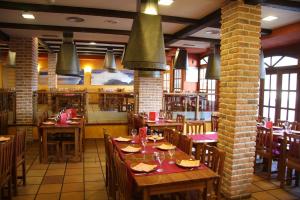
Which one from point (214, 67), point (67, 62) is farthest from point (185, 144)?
point (67, 62)

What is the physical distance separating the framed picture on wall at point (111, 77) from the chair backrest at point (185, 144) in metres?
10.8

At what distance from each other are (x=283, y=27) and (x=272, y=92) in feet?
8.74

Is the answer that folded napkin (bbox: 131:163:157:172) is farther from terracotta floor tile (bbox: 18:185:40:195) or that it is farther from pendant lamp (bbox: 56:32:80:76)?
pendant lamp (bbox: 56:32:80:76)

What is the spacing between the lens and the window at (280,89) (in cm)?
662

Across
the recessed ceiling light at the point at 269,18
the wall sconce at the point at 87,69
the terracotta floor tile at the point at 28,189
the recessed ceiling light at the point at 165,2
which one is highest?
the recessed ceiling light at the point at 165,2

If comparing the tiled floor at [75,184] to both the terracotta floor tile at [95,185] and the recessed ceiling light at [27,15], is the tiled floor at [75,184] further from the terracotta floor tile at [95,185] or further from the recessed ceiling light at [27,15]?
the recessed ceiling light at [27,15]

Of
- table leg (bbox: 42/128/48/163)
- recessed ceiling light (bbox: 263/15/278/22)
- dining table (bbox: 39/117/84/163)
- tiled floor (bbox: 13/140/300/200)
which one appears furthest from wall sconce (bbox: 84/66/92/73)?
recessed ceiling light (bbox: 263/15/278/22)

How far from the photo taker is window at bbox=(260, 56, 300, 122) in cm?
662

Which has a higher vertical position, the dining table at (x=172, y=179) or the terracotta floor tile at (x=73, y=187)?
the dining table at (x=172, y=179)

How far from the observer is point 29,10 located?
4156mm

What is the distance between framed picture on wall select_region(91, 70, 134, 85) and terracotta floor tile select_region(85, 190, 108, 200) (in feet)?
35.2

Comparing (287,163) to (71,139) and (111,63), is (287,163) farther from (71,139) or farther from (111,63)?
(111,63)

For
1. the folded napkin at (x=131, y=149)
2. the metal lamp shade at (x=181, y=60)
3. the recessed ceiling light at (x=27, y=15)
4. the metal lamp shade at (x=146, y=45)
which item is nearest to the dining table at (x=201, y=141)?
the folded napkin at (x=131, y=149)

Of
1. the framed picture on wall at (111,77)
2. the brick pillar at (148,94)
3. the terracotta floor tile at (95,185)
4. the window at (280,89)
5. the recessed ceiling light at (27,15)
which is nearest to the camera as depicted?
the terracotta floor tile at (95,185)
